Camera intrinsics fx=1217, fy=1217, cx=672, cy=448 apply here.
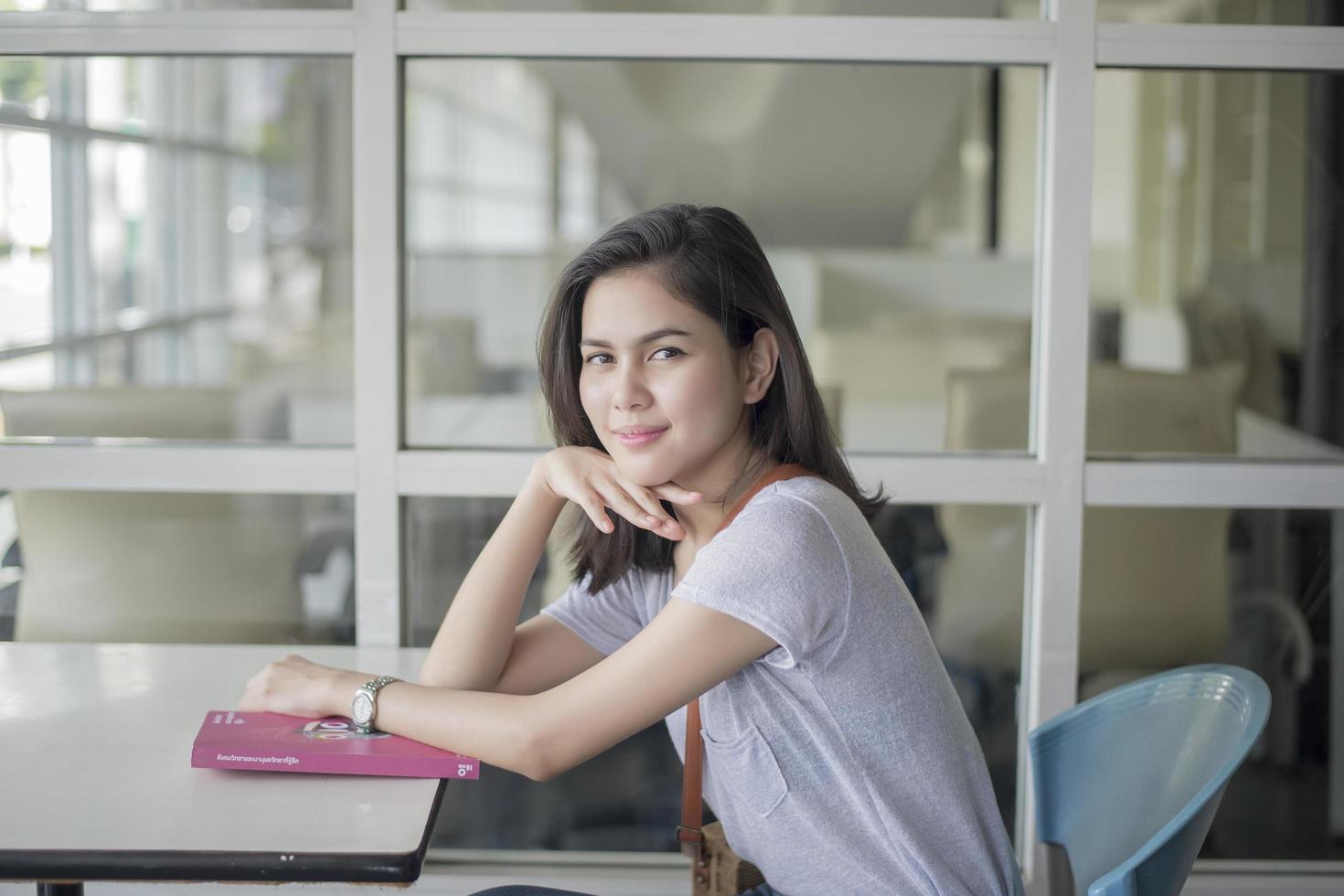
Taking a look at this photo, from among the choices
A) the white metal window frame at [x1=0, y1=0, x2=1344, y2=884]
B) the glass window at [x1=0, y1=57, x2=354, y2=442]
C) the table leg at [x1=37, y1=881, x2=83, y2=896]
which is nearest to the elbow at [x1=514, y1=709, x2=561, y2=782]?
the table leg at [x1=37, y1=881, x2=83, y2=896]

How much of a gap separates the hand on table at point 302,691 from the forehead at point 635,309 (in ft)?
1.54

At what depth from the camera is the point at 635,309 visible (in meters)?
1.30

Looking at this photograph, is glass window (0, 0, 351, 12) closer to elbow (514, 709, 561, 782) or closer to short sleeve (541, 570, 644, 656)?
short sleeve (541, 570, 644, 656)

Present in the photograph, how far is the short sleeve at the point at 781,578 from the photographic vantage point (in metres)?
1.16

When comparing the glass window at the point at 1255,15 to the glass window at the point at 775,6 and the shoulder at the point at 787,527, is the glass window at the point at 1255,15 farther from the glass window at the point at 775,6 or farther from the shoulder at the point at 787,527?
the shoulder at the point at 787,527

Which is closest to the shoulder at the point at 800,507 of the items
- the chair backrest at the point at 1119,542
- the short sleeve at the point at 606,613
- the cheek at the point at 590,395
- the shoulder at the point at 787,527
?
the shoulder at the point at 787,527

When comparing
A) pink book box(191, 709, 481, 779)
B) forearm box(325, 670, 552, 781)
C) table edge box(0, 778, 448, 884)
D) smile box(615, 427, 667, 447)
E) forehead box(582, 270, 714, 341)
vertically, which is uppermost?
forehead box(582, 270, 714, 341)

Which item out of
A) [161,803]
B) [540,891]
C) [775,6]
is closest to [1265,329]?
[775,6]

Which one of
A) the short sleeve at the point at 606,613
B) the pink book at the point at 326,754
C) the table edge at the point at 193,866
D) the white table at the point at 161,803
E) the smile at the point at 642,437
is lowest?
the table edge at the point at 193,866

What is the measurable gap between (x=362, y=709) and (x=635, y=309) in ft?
1.68

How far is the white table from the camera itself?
3.43ft

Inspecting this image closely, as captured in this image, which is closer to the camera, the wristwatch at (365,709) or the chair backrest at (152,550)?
the wristwatch at (365,709)

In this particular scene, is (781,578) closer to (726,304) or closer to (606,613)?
(726,304)

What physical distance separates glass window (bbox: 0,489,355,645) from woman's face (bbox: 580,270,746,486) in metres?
0.87
